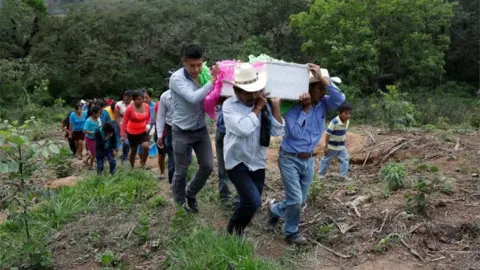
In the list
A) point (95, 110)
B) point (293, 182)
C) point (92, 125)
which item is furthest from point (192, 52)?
point (92, 125)

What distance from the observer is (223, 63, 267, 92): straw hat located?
13.1 feet

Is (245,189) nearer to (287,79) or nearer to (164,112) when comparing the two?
(287,79)

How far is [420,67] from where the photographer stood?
2530cm

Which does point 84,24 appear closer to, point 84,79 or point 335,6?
point 84,79

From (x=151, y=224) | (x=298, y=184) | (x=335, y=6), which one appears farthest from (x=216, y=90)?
(x=335, y=6)

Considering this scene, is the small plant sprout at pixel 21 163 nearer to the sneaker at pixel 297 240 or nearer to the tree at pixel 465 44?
the sneaker at pixel 297 240

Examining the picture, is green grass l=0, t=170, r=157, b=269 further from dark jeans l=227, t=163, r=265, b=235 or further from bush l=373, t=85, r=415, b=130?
bush l=373, t=85, r=415, b=130

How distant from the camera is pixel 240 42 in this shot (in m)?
31.3

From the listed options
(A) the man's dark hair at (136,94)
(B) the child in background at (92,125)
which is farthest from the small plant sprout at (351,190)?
(B) the child in background at (92,125)

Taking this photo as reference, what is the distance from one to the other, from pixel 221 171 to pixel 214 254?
5.21 ft

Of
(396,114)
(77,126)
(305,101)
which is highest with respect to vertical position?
(305,101)

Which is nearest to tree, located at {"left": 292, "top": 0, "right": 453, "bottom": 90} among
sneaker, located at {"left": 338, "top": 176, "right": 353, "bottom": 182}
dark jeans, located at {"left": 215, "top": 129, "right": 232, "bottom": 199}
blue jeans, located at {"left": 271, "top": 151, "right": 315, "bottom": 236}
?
sneaker, located at {"left": 338, "top": 176, "right": 353, "bottom": 182}

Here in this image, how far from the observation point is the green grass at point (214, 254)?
13.1ft

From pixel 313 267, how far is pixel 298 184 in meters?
0.74
